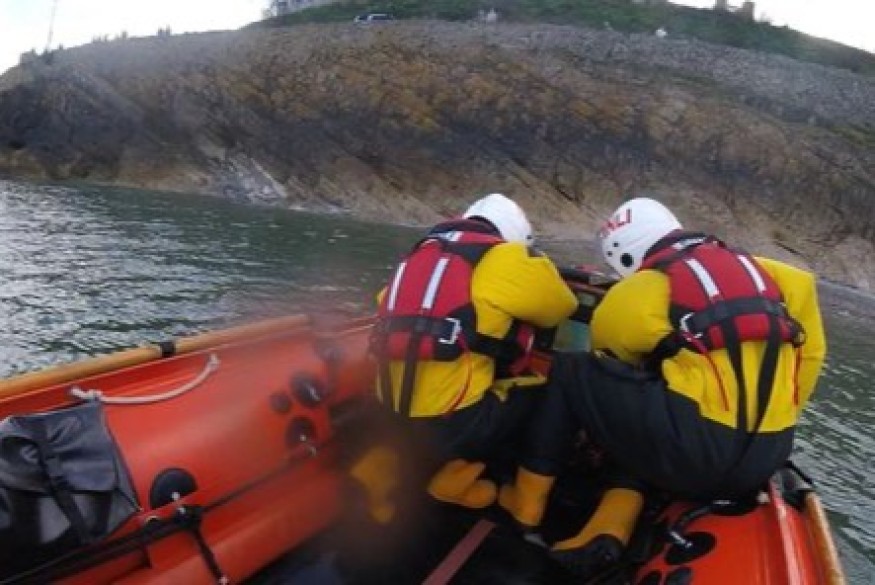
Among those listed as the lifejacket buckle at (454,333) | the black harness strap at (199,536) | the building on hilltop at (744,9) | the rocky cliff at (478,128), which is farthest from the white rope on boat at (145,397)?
the building on hilltop at (744,9)

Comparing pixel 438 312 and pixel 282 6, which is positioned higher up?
pixel 282 6

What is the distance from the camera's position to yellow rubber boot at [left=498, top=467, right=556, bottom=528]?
3381mm

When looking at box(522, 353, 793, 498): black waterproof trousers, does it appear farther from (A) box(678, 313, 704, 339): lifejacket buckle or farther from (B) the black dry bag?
(B) the black dry bag

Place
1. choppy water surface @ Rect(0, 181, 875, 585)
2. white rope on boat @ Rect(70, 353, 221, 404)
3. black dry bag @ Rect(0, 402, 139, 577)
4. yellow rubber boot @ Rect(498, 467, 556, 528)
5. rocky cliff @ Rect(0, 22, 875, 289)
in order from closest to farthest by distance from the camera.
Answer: black dry bag @ Rect(0, 402, 139, 577)
white rope on boat @ Rect(70, 353, 221, 404)
yellow rubber boot @ Rect(498, 467, 556, 528)
choppy water surface @ Rect(0, 181, 875, 585)
rocky cliff @ Rect(0, 22, 875, 289)

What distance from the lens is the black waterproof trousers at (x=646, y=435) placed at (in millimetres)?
2947

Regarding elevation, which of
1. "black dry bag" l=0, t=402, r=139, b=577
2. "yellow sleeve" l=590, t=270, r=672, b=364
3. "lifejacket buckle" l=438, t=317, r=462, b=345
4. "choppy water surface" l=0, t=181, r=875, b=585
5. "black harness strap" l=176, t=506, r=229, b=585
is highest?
"yellow sleeve" l=590, t=270, r=672, b=364

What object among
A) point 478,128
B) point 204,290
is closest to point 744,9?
point 478,128

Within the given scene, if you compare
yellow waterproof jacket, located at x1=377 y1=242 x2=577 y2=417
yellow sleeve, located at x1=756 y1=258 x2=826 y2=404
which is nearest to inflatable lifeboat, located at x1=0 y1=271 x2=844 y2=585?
yellow sleeve, located at x1=756 y1=258 x2=826 y2=404

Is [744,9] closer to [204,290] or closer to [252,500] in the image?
[204,290]

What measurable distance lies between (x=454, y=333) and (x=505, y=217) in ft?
3.22

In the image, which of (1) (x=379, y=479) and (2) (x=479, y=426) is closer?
(2) (x=479, y=426)

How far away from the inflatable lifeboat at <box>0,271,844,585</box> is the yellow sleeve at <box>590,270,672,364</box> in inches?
27.1

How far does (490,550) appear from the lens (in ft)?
11.3

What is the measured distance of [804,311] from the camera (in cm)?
323
